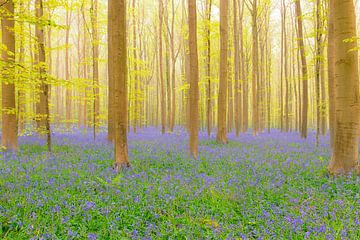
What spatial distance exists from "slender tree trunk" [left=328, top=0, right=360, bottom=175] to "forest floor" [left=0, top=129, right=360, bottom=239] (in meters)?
0.64

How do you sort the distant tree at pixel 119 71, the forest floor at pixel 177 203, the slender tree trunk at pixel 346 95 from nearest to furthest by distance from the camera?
the forest floor at pixel 177 203
the slender tree trunk at pixel 346 95
the distant tree at pixel 119 71

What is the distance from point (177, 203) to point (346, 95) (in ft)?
16.9

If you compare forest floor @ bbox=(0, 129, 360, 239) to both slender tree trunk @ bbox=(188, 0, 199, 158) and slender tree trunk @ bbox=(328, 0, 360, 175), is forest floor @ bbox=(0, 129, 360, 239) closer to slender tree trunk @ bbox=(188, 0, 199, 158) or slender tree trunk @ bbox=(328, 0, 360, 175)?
slender tree trunk @ bbox=(328, 0, 360, 175)

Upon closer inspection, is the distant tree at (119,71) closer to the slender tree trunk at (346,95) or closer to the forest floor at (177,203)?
the forest floor at (177,203)

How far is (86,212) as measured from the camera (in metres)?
4.64

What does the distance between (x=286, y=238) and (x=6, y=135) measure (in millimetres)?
10952

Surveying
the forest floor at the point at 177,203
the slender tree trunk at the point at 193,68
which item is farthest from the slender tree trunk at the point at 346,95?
the slender tree trunk at the point at 193,68

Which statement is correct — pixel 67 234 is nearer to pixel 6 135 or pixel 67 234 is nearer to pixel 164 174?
pixel 164 174

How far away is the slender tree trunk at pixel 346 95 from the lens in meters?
6.68

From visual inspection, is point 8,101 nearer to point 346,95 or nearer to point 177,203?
point 177,203

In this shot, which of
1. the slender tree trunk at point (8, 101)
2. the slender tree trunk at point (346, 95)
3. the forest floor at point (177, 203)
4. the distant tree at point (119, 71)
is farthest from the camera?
the slender tree trunk at point (8, 101)

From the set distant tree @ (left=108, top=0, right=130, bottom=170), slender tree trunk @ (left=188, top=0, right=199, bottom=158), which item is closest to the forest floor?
distant tree @ (left=108, top=0, right=130, bottom=170)

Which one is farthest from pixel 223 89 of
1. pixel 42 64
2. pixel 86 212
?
pixel 86 212

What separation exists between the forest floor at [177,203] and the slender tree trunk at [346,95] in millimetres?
638
